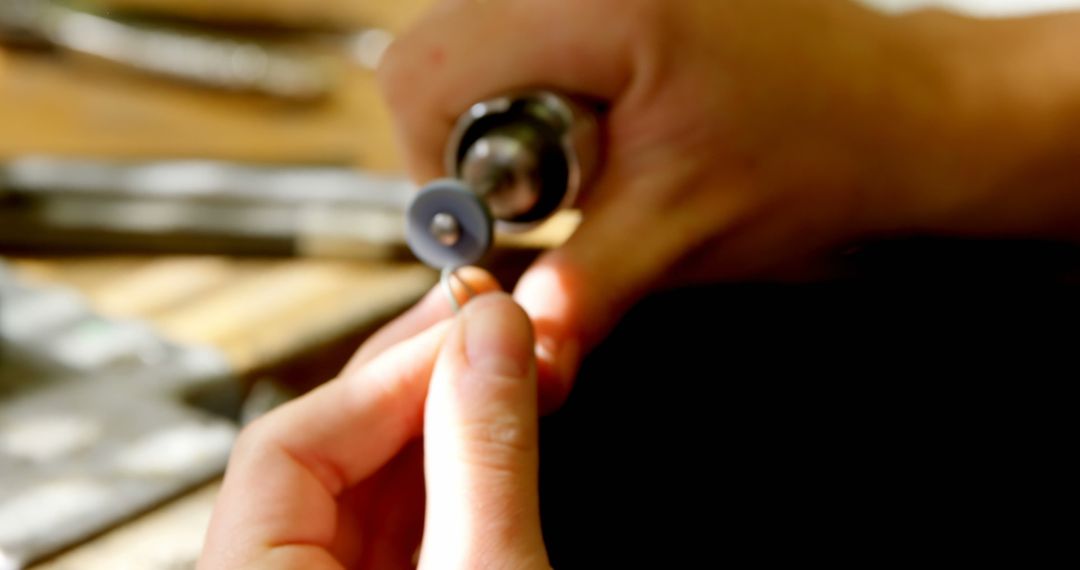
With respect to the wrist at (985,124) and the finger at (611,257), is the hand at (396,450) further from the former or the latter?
the wrist at (985,124)

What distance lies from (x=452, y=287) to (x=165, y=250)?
479 mm

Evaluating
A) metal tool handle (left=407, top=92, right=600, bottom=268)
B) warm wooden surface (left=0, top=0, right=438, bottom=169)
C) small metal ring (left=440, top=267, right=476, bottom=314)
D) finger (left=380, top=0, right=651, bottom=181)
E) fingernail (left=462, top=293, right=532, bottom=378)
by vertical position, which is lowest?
fingernail (left=462, top=293, right=532, bottom=378)

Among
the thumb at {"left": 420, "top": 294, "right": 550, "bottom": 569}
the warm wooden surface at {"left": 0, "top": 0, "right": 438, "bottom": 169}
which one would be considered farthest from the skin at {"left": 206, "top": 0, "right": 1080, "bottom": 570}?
the warm wooden surface at {"left": 0, "top": 0, "right": 438, "bottom": 169}

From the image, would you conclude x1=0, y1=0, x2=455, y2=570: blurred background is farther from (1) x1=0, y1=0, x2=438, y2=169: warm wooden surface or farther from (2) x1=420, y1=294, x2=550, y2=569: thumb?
(2) x1=420, y1=294, x2=550, y2=569: thumb

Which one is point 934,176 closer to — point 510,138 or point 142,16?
point 510,138

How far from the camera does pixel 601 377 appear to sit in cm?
81

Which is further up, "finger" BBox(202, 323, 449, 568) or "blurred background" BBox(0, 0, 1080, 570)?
"blurred background" BBox(0, 0, 1080, 570)

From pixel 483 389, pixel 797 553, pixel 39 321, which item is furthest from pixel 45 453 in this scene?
pixel 797 553

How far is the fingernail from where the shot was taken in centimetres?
48

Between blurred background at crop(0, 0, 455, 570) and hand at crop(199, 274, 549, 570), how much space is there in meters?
0.12

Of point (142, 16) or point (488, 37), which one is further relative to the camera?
point (142, 16)

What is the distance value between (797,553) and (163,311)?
57 cm

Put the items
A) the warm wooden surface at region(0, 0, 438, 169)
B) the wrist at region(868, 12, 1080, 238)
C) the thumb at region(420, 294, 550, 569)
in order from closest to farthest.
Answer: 1. the thumb at region(420, 294, 550, 569)
2. the wrist at region(868, 12, 1080, 238)
3. the warm wooden surface at region(0, 0, 438, 169)

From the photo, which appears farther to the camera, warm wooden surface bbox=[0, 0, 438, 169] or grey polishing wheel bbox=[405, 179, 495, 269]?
warm wooden surface bbox=[0, 0, 438, 169]
